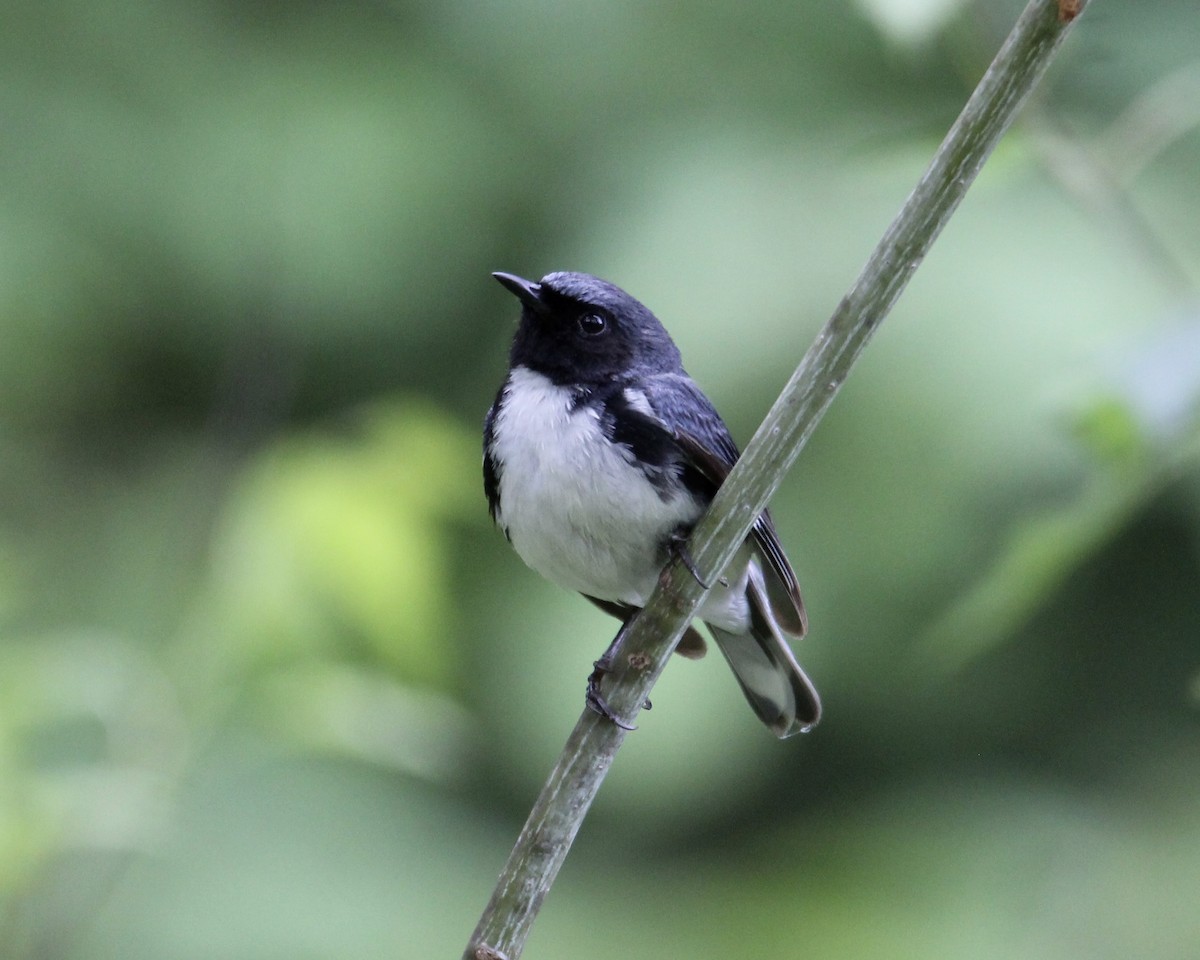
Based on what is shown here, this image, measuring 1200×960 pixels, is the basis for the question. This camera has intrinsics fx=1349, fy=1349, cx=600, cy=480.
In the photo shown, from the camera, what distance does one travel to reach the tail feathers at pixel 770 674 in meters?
2.60

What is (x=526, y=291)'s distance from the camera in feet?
8.46

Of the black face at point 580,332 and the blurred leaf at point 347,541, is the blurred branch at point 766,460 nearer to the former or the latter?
the black face at point 580,332

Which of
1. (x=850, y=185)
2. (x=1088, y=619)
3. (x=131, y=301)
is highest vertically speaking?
(x=850, y=185)

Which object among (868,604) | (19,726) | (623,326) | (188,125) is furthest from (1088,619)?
(188,125)

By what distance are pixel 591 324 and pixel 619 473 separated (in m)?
0.41

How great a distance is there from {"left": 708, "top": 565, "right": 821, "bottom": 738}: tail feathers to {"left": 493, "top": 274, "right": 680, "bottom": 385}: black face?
480mm

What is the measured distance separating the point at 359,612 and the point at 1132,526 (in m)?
2.67

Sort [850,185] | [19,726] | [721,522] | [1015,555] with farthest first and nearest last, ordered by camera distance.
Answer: [850,185] < [19,726] < [1015,555] < [721,522]

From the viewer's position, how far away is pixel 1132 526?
4.34 m

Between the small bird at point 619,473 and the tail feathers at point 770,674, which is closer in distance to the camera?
the small bird at point 619,473

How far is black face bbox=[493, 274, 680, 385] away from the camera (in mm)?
2547

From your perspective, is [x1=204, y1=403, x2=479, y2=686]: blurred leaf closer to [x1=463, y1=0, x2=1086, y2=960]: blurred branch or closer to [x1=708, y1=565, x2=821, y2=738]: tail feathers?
[x1=708, y1=565, x2=821, y2=738]: tail feathers

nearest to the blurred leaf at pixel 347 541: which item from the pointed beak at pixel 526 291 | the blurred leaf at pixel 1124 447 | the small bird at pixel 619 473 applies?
the small bird at pixel 619 473

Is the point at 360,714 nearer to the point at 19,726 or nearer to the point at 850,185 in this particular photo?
the point at 19,726
